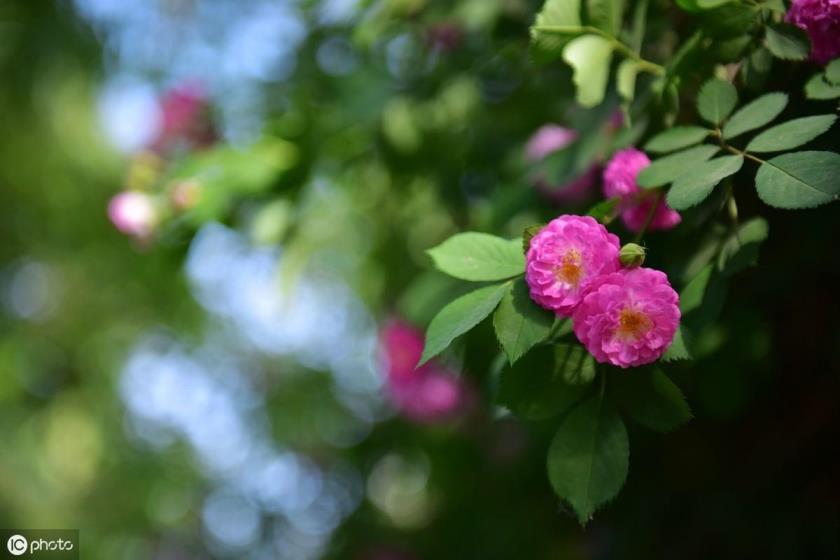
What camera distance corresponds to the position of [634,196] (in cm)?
68

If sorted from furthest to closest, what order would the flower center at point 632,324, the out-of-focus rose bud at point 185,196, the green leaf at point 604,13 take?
the out-of-focus rose bud at point 185,196, the green leaf at point 604,13, the flower center at point 632,324

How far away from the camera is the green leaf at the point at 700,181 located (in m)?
0.57

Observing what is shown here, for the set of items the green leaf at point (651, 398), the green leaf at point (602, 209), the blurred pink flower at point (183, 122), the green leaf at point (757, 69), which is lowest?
the blurred pink flower at point (183, 122)

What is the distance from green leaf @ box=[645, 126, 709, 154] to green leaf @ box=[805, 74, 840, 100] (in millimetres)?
85

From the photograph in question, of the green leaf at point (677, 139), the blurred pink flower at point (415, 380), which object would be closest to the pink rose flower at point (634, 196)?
the green leaf at point (677, 139)

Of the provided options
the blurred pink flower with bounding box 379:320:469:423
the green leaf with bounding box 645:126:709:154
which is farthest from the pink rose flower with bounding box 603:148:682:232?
the blurred pink flower with bounding box 379:320:469:423

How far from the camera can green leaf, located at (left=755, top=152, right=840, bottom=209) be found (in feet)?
1.79

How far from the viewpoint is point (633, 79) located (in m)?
0.77

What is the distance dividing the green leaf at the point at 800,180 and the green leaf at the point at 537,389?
197 millimetres

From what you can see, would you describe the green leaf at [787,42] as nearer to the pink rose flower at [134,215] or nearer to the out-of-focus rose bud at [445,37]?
the out-of-focus rose bud at [445,37]

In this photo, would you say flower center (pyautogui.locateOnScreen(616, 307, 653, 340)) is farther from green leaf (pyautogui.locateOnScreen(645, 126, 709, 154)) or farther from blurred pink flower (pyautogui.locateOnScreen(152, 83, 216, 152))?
blurred pink flower (pyautogui.locateOnScreen(152, 83, 216, 152))

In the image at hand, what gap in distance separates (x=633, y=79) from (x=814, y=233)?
10.9 inches

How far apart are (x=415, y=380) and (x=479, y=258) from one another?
3.26 ft

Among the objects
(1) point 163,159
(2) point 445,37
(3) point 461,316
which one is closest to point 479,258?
(3) point 461,316
